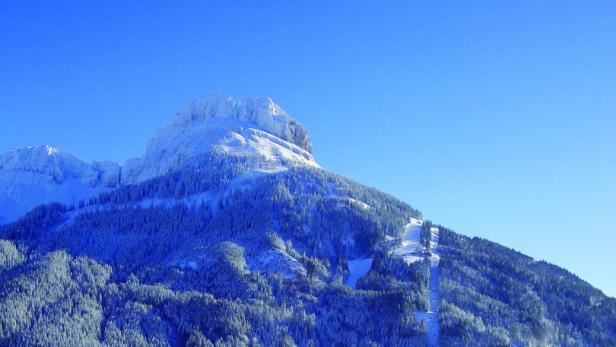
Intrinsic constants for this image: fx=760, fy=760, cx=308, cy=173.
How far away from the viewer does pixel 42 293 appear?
654 feet

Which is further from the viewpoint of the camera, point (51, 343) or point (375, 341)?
point (375, 341)

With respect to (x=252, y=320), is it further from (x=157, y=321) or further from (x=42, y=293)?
(x=42, y=293)

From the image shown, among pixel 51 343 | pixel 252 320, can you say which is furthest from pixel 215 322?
pixel 51 343

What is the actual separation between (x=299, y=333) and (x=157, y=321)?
36.6 metres

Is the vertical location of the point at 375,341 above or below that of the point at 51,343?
above

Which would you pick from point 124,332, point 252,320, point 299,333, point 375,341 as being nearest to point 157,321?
point 124,332

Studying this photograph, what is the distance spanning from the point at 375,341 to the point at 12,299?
9355cm

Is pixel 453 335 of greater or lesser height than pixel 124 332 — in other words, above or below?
above

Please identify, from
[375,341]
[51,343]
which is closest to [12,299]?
[51,343]

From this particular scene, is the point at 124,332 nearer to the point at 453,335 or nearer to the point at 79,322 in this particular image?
the point at 79,322

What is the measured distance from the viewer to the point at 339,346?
197250 millimetres

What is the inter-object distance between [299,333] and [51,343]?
201 ft

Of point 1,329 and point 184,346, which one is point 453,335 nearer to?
point 184,346

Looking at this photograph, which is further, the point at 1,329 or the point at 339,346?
the point at 339,346
